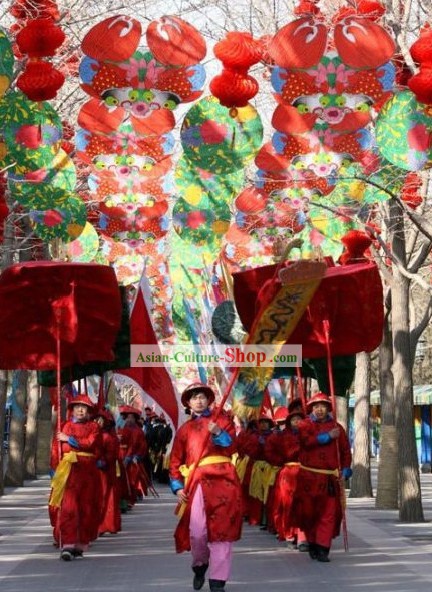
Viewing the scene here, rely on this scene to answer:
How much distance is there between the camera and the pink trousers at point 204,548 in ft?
37.3

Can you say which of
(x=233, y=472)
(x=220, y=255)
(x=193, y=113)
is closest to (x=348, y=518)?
(x=220, y=255)

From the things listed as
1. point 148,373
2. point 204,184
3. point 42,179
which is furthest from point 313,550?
point 204,184

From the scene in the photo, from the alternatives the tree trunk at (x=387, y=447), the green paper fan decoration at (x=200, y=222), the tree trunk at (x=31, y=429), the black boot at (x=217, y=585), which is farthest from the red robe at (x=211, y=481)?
the tree trunk at (x=31, y=429)

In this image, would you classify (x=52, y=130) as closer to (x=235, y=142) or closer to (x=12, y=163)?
(x=12, y=163)

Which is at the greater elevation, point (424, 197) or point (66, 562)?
point (424, 197)

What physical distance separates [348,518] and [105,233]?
5.52 m

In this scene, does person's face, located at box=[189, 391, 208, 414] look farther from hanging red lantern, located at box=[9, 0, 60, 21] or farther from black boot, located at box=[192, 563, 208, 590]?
hanging red lantern, located at box=[9, 0, 60, 21]

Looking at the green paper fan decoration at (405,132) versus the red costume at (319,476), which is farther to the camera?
the red costume at (319,476)

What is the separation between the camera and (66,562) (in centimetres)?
1414

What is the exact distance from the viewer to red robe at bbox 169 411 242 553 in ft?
38.2

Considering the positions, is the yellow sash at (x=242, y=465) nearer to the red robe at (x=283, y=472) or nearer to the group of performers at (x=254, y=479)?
the group of performers at (x=254, y=479)

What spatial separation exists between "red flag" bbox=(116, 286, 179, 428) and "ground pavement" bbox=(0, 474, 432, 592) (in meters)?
1.66

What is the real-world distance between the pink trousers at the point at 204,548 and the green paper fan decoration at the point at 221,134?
16.3 ft

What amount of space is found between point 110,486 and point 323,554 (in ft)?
16.0
